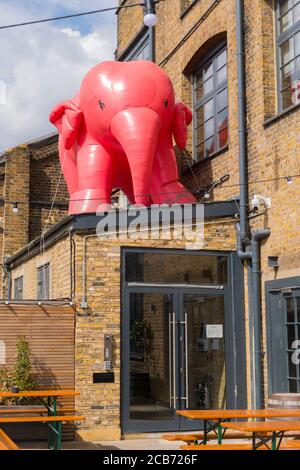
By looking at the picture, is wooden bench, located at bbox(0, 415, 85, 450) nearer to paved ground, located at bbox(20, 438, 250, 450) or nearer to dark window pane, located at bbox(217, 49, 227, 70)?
paved ground, located at bbox(20, 438, 250, 450)

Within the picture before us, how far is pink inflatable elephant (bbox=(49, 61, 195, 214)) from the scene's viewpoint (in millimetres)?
11508

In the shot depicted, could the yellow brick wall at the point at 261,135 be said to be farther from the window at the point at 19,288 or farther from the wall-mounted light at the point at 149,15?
the window at the point at 19,288

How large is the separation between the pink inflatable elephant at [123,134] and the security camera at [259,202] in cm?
169

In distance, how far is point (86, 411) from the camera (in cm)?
1027

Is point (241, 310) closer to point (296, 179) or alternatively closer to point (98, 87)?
point (296, 179)

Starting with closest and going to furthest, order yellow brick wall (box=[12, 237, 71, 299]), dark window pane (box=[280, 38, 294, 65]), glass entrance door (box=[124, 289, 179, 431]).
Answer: glass entrance door (box=[124, 289, 179, 431]) → yellow brick wall (box=[12, 237, 71, 299]) → dark window pane (box=[280, 38, 294, 65])

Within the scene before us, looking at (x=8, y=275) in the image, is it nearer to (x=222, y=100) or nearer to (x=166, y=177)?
(x=166, y=177)

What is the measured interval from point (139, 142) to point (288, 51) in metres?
2.79

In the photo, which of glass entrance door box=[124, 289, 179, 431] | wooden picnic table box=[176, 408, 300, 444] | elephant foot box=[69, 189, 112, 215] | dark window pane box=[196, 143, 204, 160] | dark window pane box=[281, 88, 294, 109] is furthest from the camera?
dark window pane box=[196, 143, 204, 160]

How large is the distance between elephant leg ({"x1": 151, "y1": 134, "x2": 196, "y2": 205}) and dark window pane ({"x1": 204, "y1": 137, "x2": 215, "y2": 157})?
1383mm

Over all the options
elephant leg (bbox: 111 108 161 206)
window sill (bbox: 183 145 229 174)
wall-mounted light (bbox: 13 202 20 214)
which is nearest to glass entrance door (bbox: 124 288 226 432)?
elephant leg (bbox: 111 108 161 206)

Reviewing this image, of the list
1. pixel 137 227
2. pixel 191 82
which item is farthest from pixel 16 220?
pixel 137 227

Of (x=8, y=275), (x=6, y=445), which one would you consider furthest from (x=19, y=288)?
(x=6, y=445)

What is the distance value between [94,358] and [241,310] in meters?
2.48
